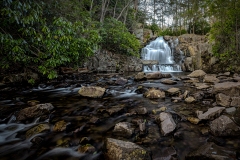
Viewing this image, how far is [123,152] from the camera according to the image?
6.16 feet

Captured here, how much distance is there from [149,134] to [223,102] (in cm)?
260

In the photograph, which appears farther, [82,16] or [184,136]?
[82,16]

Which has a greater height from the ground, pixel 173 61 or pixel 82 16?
pixel 82 16

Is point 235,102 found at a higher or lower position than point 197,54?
lower

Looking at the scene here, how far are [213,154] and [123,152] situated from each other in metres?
1.24

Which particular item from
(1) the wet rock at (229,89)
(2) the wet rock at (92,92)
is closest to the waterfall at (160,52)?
(1) the wet rock at (229,89)

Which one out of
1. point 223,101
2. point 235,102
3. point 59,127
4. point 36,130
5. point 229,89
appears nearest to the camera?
point 36,130

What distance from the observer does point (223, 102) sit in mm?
3865

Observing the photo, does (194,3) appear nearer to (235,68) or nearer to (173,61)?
(173,61)

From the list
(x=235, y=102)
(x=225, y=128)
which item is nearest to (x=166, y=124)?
(x=225, y=128)

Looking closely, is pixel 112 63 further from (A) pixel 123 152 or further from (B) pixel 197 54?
(A) pixel 123 152

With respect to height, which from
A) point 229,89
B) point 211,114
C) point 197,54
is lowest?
point 211,114

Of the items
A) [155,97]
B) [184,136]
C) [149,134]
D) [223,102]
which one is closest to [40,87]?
[155,97]

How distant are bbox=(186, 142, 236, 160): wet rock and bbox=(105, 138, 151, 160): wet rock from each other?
2.21 feet
